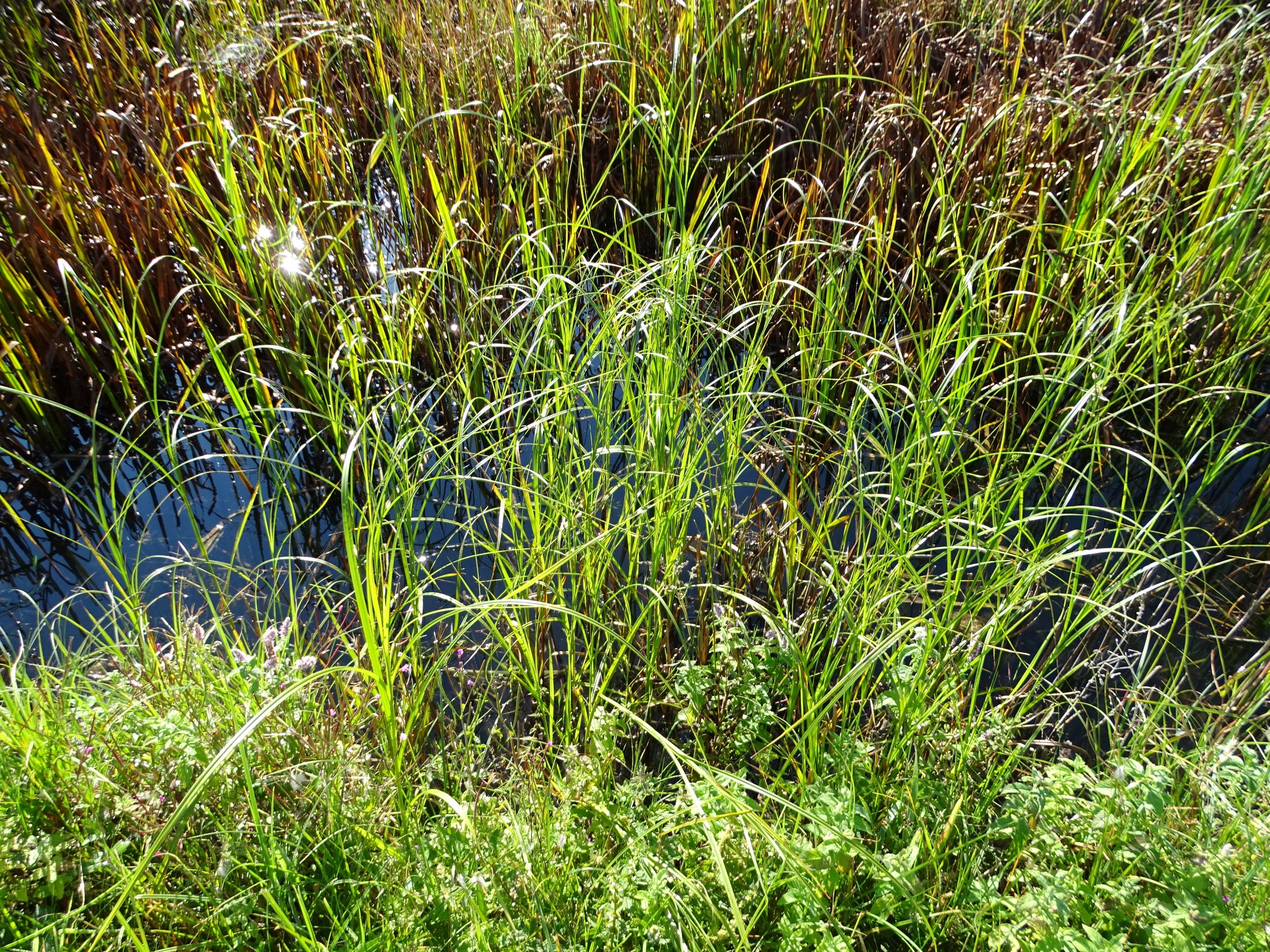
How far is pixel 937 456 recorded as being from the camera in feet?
4.45

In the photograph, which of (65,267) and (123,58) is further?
(123,58)

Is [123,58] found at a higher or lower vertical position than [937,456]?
higher

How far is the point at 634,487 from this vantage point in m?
1.45

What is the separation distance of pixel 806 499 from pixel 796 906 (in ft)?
2.92

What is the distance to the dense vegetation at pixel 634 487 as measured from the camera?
1058mm

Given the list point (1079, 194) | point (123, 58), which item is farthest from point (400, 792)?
point (123, 58)

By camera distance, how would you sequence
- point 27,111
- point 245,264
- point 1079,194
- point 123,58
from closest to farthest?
point 245,264 < point 1079,194 < point 27,111 < point 123,58

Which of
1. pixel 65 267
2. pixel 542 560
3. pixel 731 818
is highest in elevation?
pixel 65 267

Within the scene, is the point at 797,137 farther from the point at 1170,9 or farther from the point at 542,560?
the point at 542,560

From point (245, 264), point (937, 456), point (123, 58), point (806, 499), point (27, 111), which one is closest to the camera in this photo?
point (937, 456)

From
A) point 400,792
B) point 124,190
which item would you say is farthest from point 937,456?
point 124,190

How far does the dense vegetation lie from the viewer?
3.47 ft

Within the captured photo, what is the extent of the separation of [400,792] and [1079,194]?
84.2 inches

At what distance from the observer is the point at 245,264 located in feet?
6.05
